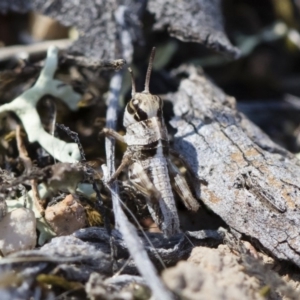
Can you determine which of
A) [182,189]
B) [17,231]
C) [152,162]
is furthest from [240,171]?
[17,231]

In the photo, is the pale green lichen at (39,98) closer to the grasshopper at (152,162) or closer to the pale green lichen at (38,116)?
the pale green lichen at (38,116)

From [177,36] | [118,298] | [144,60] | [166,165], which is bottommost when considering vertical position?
[118,298]

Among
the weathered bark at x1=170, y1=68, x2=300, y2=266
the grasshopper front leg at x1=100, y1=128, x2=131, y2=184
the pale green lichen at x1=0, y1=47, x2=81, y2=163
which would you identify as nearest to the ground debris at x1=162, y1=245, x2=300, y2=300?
the weathered bark at x1=170, y1=68, x2=300, y2=266

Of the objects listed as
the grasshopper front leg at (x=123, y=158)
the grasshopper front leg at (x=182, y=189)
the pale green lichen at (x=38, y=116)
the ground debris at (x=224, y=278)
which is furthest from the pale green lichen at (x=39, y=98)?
the ground debris at (x=224, y=278)

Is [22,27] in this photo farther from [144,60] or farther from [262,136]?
[262,136]

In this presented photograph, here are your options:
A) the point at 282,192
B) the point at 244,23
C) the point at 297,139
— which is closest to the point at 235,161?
the point at 282,192
